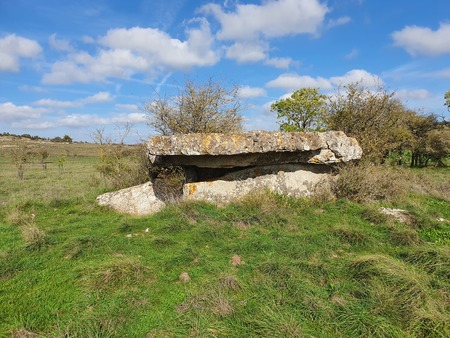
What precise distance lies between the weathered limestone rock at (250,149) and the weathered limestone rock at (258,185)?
1.46ft

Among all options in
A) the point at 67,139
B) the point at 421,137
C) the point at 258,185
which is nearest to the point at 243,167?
the point at 258,185

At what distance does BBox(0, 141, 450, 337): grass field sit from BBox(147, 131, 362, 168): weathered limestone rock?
1770 millimetres

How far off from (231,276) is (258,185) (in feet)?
16.2

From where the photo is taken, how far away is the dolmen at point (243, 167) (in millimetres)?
8258

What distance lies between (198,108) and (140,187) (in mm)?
3888

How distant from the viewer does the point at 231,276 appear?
14.4 ft

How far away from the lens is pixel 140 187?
9.52 metres

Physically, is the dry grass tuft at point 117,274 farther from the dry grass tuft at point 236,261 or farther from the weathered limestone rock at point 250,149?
the weathered limestone rock at point 250,149

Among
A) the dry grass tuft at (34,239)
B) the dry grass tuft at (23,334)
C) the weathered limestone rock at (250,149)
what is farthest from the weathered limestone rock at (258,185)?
the dry grass tuft at (23,334)

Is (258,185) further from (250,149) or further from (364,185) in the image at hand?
(364,185)

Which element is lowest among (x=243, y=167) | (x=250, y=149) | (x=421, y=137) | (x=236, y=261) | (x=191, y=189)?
(x=236, y=261)

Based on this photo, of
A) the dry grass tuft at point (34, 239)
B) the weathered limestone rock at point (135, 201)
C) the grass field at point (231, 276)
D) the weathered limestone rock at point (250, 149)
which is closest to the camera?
the grass field at point (231, 276)

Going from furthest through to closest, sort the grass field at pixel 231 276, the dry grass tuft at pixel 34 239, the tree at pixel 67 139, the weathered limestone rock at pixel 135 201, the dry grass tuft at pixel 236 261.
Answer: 1. the tree at pixel 67 139
2. the weathered limestone rock at pixel 135 201
3. the dry grass tuft at pixel 34 239
4. the dry grass tuft at pixel 236 261
5. the grass field at pixel 231 276

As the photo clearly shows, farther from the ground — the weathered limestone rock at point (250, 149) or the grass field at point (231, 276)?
the weathered limestone rock at point (250, 149)
